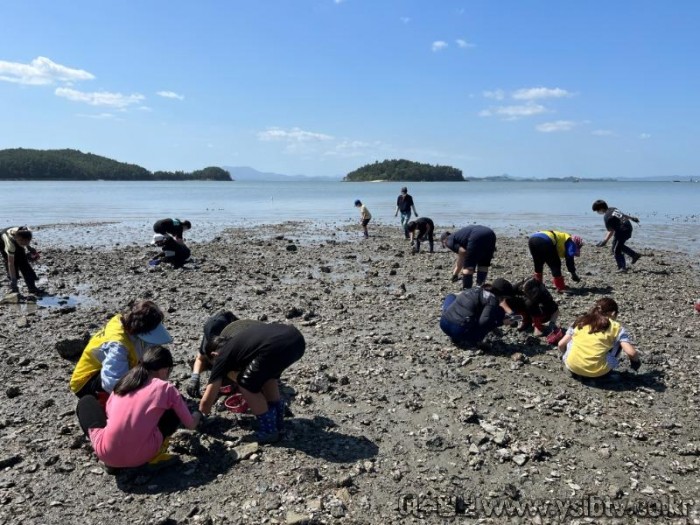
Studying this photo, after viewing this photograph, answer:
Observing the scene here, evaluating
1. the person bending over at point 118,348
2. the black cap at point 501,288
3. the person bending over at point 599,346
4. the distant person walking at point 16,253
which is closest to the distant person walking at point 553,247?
the black cap at point 501,288

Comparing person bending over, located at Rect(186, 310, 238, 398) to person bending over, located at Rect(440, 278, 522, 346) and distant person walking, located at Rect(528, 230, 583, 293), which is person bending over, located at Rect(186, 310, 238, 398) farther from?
distant person walking, located at Rect(528, 230, 583, 293)

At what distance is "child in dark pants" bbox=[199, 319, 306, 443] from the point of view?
17.2 feet

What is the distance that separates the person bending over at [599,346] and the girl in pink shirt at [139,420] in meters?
4.82

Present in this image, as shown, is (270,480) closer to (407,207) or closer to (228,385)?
(228,385)

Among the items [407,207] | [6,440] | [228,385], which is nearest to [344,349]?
[228,385]

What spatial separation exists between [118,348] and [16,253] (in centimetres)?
900

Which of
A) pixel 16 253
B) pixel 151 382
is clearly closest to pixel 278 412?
pixel 151 382

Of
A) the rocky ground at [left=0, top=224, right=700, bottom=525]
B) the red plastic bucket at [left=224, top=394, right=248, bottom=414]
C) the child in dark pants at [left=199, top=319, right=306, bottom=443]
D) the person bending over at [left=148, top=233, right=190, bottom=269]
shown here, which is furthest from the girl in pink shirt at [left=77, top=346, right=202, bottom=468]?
the person bending over at [left=148, top=233, right=190, bottom=269]

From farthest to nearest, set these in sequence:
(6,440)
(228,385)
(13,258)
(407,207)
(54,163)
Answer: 1. (54,163)
2. (407,207)
3. (13,258)
4. (228,385)
5. (6,440)

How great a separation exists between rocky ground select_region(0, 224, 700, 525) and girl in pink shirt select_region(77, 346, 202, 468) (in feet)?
0.89

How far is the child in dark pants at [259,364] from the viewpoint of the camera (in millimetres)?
5242

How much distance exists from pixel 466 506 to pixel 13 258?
12043 millimetres

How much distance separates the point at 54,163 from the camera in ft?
538

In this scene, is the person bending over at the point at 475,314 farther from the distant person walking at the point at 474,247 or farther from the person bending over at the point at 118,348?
the person bending over at the point at 118,348
